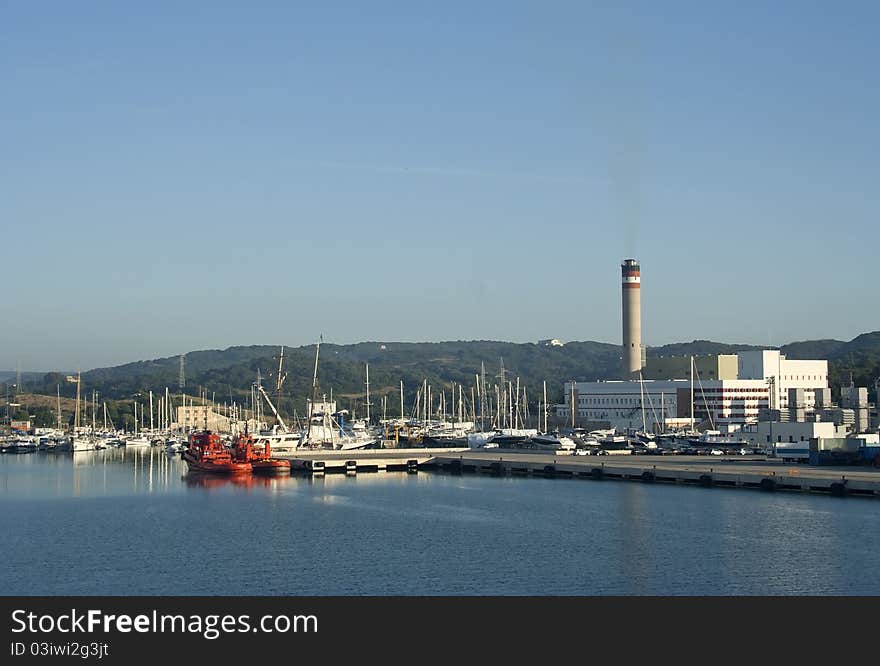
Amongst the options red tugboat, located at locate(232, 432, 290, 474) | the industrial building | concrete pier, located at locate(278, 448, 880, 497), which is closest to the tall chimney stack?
the industrial building

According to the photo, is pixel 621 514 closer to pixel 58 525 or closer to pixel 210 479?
pixel 58 525

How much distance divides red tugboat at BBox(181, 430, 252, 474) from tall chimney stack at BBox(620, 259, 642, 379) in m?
52.3

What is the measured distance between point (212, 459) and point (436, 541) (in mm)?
32974

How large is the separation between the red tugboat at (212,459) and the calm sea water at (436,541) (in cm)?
841

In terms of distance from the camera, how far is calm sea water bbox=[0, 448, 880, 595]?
1128 inches

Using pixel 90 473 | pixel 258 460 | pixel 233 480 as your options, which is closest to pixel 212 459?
pixel 258 460

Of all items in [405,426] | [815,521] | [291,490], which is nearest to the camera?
[815,521]

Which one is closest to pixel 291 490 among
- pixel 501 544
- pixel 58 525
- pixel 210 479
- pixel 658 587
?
pixel 210 479

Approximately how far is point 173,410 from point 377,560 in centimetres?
11510

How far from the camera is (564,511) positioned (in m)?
44.1

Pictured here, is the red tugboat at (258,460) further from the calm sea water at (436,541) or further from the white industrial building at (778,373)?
the white industrial building at (778,373)

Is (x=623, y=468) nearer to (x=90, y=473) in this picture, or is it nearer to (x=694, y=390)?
(x=90, y=473)

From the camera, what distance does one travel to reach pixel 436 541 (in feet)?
117
